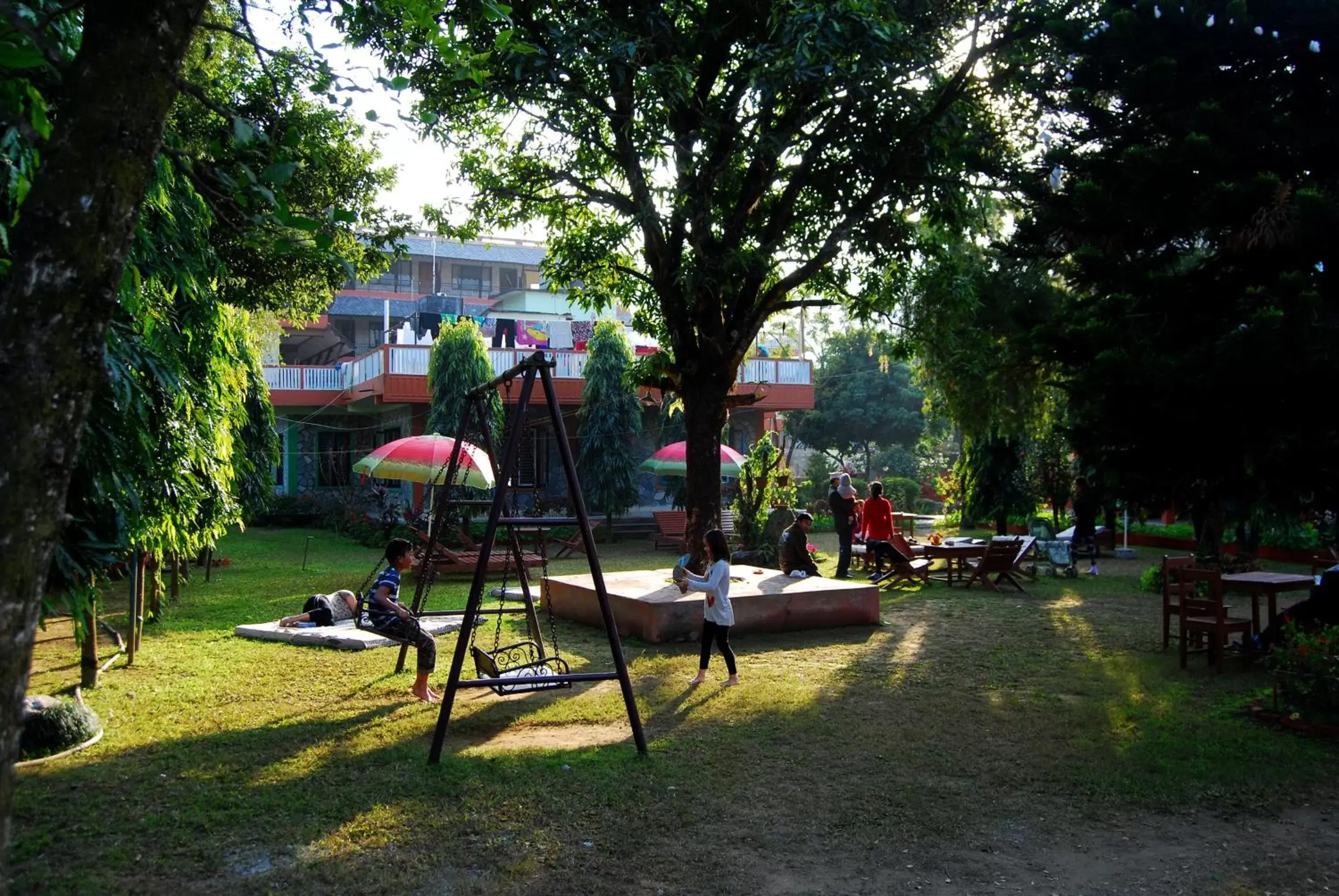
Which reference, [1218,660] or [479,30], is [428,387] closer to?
[479,30]

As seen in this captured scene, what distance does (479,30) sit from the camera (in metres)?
11.0

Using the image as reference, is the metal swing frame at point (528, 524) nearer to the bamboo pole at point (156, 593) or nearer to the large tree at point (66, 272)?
the large tree at point (66, 272)

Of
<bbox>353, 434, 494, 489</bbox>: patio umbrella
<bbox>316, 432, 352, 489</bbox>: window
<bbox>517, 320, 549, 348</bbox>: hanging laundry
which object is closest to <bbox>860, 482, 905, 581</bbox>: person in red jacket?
<bbox>353, 434, 494, 489</bbox>: patio umbrella

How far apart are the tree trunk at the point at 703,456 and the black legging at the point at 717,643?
3.33 meters

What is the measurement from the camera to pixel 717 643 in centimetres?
885

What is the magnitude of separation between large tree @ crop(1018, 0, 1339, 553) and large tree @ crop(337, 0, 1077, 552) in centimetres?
245

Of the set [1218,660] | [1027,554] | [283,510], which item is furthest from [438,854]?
[283,510]

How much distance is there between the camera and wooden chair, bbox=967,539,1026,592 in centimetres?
1520

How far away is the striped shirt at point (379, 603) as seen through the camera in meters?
8.20

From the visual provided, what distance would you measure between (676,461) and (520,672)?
1581 centimetres

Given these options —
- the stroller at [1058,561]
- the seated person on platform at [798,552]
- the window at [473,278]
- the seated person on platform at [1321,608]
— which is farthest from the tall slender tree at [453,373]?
A: the window at [473,278]

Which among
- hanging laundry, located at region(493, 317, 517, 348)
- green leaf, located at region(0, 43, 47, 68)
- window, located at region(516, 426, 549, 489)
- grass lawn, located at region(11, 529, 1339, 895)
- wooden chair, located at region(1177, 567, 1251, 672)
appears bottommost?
grass lawn, located at region(11, 529, 1339, 895)

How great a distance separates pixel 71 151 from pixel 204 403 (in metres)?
6.85

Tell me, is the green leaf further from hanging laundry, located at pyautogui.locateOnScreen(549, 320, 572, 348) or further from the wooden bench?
hanging laundry, located at pyautogui.locateOnScreen(549, 320, 572, 348)
